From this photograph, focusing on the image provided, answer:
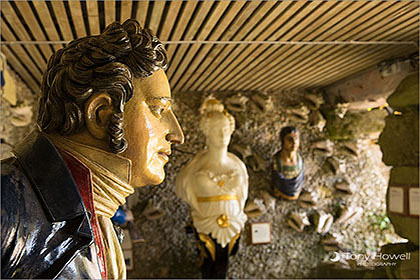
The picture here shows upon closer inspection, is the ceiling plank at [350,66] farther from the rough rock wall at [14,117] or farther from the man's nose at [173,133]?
the rough rock wall at [14,117]

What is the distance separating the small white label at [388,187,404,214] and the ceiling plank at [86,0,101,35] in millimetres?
2012

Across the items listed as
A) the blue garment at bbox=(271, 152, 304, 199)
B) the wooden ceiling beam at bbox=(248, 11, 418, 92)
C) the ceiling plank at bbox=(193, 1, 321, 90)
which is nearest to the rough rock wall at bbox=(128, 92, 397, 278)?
the blue garment at bbox=(271, 152, 304, 199)

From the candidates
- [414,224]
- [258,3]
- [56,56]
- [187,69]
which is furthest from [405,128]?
[56,56]

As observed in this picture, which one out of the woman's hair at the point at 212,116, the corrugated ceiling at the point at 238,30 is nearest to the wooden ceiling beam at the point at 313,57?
the corrugated ceiling at the point at 238,30

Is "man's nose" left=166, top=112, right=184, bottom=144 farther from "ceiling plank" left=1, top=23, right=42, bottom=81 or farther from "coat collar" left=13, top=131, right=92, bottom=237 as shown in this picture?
"ceiling plank" left=1, top=23, right=42, bottom=81

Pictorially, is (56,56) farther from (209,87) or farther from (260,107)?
(260,107)

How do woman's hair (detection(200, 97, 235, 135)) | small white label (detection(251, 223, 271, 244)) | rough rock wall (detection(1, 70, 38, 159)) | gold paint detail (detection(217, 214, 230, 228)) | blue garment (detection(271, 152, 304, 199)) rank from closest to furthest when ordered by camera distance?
rough rock wall (detection(1, 70, 38, 159))
gold paint detail (detection(217, 214, 230, 228))
woman's hair (detection(200, 97, 235, 135))
blue garment (detection(271, 152, 304, 199))
small white label (detection(251, 223, 271, 244))

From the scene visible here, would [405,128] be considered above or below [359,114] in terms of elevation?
below

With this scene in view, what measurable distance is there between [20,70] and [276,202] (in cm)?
270

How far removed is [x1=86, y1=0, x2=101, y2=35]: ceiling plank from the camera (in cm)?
193

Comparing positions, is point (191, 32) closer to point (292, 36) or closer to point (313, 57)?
point (292, 36)

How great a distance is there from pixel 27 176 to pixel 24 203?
6 centimetres

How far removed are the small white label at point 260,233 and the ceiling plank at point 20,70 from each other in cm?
245

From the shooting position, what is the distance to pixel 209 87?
4191mm
